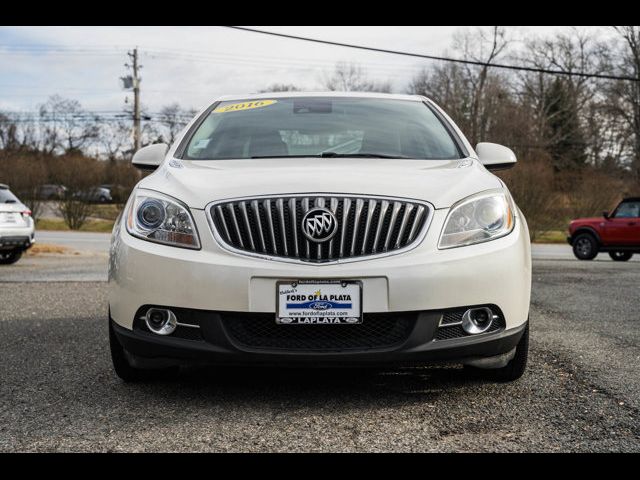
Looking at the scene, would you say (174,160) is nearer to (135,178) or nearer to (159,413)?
(159,413)

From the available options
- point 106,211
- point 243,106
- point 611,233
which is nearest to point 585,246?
point 611,233

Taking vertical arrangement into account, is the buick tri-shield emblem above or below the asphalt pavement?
above

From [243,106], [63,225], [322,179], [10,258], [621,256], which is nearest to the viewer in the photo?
[322,179]

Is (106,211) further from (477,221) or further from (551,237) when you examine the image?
(477,221)

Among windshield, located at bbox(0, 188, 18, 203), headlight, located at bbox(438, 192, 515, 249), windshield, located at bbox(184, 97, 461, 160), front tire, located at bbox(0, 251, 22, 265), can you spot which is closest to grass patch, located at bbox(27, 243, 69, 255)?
front tire, located at bbox(0, 251, 22, 265)

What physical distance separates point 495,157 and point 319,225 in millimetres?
1587

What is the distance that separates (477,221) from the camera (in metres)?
3.23

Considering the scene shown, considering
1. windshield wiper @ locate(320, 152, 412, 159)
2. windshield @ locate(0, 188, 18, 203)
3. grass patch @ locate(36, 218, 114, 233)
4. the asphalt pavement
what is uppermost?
windshield wiper @ locate(320, 152, 412, 159)

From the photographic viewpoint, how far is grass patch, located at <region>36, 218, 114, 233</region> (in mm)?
28875

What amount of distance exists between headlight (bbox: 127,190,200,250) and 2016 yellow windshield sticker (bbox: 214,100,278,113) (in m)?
1.39

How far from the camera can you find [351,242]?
303 cm

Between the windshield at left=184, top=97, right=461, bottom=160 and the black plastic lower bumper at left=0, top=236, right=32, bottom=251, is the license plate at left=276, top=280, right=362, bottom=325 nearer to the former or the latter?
the windshield at left=184, top=97, right=461, bottom=160

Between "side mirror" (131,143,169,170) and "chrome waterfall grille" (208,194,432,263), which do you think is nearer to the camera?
"chrome waterfall grille" (208,194,432,263)
